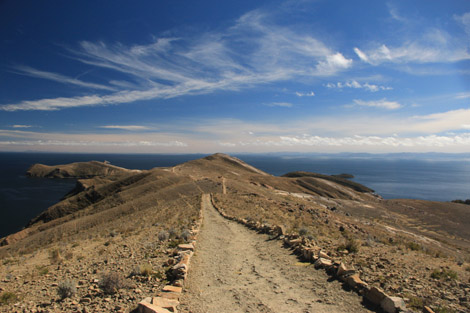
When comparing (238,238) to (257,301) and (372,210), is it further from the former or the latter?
(372,210)

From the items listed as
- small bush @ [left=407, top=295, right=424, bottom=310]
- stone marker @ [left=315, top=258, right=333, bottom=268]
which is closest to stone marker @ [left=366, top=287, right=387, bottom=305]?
small bush @ [left=407, top=295, right=424, bottom=310]

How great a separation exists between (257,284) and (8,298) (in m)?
7.88

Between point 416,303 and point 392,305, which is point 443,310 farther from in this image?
point 392,305

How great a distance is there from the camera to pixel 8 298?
7340mm

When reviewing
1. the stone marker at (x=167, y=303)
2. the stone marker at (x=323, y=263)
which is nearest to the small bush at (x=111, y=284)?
the stone marker at (x=167, y=303)

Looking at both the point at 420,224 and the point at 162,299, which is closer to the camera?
the point at 162,299

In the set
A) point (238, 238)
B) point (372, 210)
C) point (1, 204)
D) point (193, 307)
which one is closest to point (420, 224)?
point (372, 210)

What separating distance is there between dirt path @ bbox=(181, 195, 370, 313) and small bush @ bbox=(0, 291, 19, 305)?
5.30m

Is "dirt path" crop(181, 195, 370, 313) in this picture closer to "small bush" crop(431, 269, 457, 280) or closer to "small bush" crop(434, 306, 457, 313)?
"small bush" crop(434, 306, 457, 313)

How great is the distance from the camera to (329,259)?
9289 mm

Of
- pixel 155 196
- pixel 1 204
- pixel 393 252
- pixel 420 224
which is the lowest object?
pixel 1 204

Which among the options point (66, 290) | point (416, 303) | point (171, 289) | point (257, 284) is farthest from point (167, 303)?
point (416, 303)

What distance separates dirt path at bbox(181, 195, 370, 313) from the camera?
654 cm

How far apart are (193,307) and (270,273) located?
11.5ft
